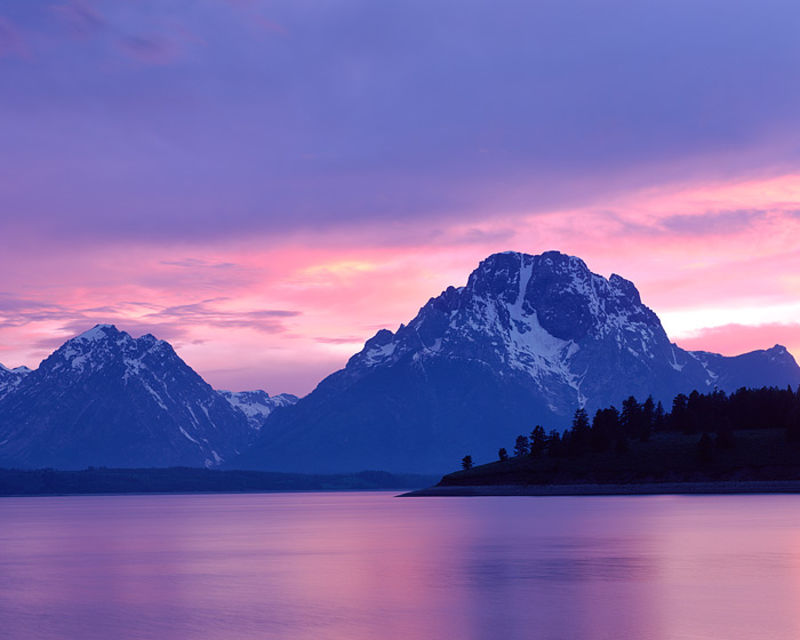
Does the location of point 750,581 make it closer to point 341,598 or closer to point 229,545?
point 341,598

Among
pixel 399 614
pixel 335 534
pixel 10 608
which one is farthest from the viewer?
pixel 335 534

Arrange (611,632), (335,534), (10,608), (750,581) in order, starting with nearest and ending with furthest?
(611,632)
(10,608)
(750,581)
(335,534)

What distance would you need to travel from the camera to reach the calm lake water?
63.2 m

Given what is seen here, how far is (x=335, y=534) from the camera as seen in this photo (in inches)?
6270

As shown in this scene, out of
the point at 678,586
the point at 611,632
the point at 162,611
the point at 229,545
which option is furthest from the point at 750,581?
the point at 229,545

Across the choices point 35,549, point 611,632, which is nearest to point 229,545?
point 35,549

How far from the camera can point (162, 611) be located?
72.5m

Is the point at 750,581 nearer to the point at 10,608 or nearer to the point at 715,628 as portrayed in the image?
the point at 715,628

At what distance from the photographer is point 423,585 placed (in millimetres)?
83812

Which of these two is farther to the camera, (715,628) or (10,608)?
(10,608)

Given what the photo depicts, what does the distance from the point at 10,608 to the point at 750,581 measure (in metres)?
50.6

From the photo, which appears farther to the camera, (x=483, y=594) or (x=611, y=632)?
(x=483, y=594)

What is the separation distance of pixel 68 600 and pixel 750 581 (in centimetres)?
4766

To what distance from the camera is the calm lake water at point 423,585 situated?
207 ft
